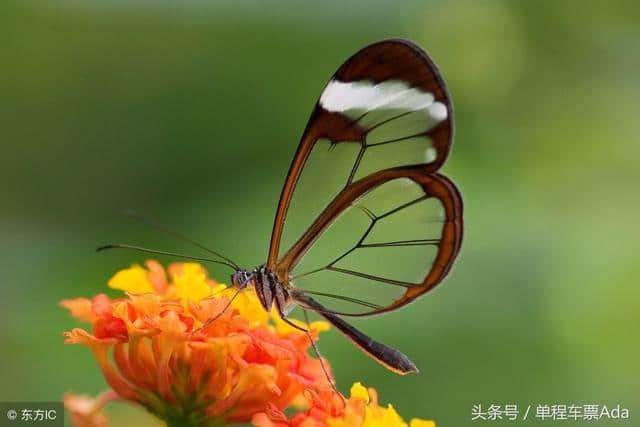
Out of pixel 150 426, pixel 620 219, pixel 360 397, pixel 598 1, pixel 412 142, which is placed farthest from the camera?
pixel 598 1

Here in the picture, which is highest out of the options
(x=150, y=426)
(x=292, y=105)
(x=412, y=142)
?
(x=292, y=105)

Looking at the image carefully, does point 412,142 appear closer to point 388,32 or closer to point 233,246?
point 233,246

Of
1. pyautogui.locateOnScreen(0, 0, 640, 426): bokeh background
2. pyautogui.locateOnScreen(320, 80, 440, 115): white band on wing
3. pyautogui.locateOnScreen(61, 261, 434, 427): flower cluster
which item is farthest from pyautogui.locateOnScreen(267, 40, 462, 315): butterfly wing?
pyautogui.locateOnScreen(0, 0, 640, 426): bokeh background

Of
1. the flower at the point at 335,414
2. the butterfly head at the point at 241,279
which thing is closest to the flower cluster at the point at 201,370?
the flower at the point at 335,414

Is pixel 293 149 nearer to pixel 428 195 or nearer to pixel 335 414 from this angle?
pixel 428 195

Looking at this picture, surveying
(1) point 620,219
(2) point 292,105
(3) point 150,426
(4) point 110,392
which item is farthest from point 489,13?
(4) point 110,392
